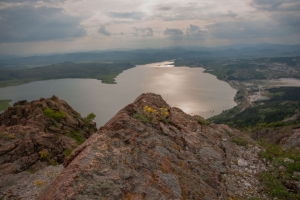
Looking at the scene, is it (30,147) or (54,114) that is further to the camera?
(54,114)

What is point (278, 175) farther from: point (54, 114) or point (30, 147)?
point (54, 114)

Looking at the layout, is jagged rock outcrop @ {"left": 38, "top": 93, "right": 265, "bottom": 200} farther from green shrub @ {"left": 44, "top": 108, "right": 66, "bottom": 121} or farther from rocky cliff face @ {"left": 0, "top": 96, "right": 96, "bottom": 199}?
green shrub @ {"left": 44, "top": 108, "right": 66, "bottom": 121}

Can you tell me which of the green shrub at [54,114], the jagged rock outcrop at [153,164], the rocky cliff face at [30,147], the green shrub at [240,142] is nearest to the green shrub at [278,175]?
the jagged rock outcrop at [153,164]

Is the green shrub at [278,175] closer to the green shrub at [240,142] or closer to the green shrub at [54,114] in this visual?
the green shrub at [240,142]

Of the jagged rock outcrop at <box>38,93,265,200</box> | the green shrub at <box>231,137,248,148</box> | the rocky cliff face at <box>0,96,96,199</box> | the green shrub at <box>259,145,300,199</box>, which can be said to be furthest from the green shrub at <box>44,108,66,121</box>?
the green shrub at <box>259,145,300,199</box>

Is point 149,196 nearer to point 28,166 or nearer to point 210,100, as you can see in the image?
point 28,166

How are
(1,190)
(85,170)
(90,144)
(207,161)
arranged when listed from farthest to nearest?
(1,190) → (207,161) → (90,144) → (85,170)

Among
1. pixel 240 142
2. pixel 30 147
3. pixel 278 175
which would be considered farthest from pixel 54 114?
pixel 278 175

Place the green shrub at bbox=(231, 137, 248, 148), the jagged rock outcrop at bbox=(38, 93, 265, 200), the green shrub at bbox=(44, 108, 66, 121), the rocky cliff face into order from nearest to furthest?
the jagged rock outcrop at bbox=(38, 93, 265, 200) → the green shrub at bbox=(231, 137, 248, 148) → the rocky cliff face → the green shrub at bbox=(44, 108, 66, 121)

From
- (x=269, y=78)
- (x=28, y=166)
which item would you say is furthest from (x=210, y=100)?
(x=269, y=78)
